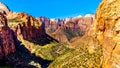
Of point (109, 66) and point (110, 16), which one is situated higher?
point (110, 16)

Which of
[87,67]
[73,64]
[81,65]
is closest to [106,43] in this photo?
[87,67]

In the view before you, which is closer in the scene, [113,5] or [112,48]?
[112,48]

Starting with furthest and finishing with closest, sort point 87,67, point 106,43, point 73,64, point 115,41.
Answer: point 73,64 → point 87,67 → point 106,43 → point 115,41

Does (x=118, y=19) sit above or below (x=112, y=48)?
above

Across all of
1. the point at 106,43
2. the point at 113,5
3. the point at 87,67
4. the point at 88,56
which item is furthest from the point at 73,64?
the point at 106,43

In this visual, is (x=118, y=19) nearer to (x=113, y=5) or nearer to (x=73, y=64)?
(x=113, y=5)

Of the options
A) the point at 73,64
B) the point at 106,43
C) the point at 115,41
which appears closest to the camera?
the point at 115,41

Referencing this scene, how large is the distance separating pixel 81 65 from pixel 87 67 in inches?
364

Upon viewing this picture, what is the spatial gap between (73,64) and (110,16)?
6858 centimetres

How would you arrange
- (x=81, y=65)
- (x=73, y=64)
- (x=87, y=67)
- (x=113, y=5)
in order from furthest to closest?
1. (x=73, y=64)
2. (x=81, y=65)
3. (x=87, y=67)
4. (x=113, y=5)

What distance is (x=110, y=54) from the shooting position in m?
84.0

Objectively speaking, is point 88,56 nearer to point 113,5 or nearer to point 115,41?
point 113,5

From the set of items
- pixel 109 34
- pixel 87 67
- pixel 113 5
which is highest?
pixel 113 5

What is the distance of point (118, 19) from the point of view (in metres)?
86.6
